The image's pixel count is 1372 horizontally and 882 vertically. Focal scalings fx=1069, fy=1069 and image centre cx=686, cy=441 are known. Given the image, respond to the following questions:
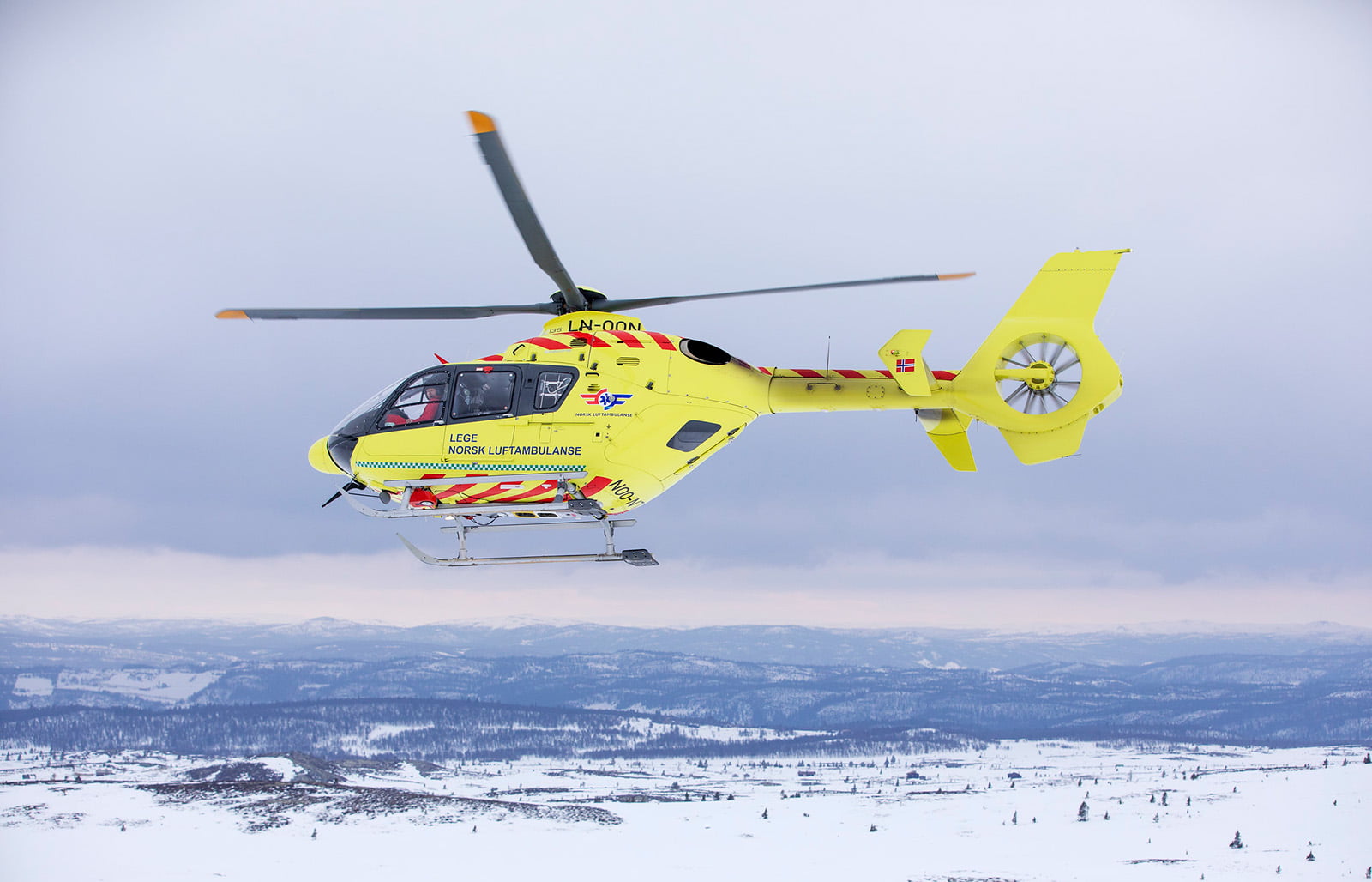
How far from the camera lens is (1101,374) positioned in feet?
57.4

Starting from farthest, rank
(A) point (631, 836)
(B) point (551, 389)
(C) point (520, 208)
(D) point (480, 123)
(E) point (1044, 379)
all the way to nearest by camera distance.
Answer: (A) point (631, 836) < (B) point (551, 389) < (E) point (1044, 379) < (C) point (520, 208) < (D) point (480, 123)

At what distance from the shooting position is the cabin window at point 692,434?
61.2 feet

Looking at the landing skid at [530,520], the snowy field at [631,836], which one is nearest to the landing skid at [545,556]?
A: the landing skid at [530,520]

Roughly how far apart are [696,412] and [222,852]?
172210 millimetres

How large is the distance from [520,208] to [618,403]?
431 cm

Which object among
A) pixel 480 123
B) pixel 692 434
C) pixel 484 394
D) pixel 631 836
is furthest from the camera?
pixel 631 836

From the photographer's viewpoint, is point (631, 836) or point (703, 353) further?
point (631, 836)

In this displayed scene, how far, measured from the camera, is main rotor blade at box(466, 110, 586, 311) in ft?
44.6

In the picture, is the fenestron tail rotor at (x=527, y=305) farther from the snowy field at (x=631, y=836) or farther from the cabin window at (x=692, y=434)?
the snowy field at (x=631, y=836)

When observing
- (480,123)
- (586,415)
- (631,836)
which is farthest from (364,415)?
(631,836)

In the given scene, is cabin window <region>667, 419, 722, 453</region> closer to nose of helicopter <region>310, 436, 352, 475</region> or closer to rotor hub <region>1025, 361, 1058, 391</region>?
rotor hub <region>1025, 361, 1058, 391</region>

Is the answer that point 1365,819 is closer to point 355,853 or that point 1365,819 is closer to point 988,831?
point 988,831

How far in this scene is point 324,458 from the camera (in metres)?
20.3

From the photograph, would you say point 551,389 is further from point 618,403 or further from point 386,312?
point 386,312
